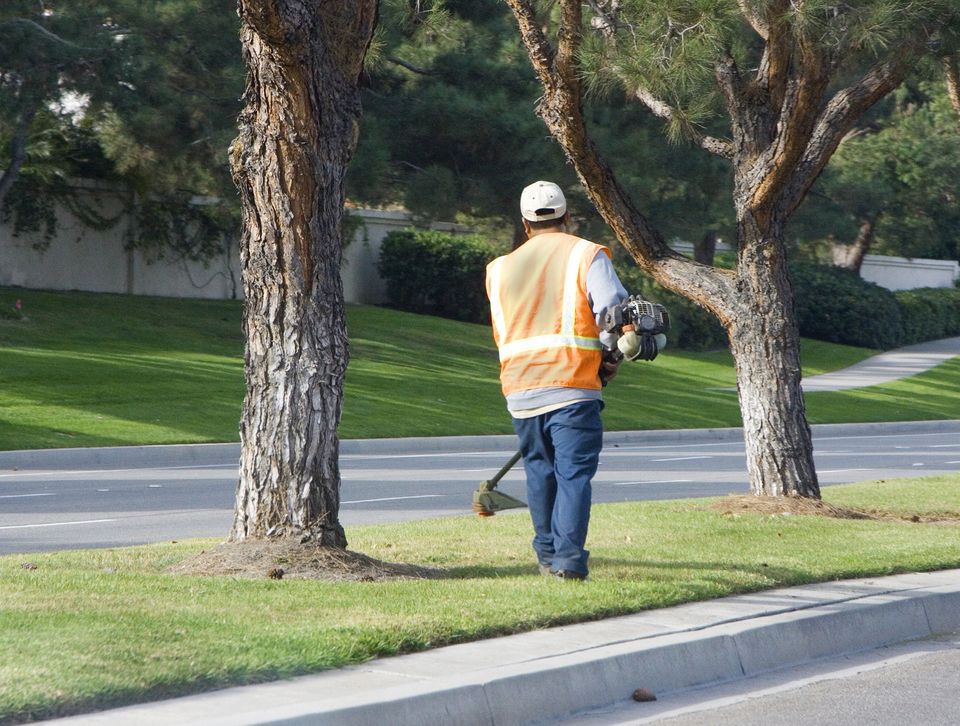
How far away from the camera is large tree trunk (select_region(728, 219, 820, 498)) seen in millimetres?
10578

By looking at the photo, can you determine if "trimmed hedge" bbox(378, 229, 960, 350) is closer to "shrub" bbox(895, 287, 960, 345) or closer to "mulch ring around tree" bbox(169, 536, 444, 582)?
"shrub" bbox(895, 287, 960, 345)

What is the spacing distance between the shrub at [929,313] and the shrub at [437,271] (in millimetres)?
15040

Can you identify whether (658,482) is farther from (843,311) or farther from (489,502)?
(843,311)

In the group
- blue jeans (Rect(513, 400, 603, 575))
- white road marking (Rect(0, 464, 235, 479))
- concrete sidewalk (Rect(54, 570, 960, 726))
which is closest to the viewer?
concrete sidewalk (Rect(54, 570, 960, 726))

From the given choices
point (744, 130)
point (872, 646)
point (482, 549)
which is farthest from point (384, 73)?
point (872, 646)

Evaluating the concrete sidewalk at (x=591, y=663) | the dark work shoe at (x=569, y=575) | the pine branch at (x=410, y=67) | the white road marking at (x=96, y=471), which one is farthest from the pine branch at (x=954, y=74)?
the pine branch at (x=410, y=67)

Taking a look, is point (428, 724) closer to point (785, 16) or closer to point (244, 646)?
point (244, 646)

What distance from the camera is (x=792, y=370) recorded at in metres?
10.7

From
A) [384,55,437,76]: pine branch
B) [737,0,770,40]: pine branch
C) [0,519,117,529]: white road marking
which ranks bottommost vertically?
[0,519,117,529]: white road marking

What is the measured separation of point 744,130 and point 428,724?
7.25 metres

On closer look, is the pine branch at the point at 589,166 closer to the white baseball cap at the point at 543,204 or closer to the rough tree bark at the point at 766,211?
the rough tree bark at the point at 766,211

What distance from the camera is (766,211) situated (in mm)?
10664

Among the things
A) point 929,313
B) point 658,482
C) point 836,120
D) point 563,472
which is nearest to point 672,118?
point 836,120

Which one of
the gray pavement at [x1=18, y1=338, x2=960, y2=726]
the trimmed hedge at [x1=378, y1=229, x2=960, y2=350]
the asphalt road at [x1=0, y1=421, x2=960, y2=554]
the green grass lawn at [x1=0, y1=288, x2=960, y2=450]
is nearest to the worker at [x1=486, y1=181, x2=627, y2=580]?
the gray pavement at [x1=18, y1=338, x2=960, y2=726]
